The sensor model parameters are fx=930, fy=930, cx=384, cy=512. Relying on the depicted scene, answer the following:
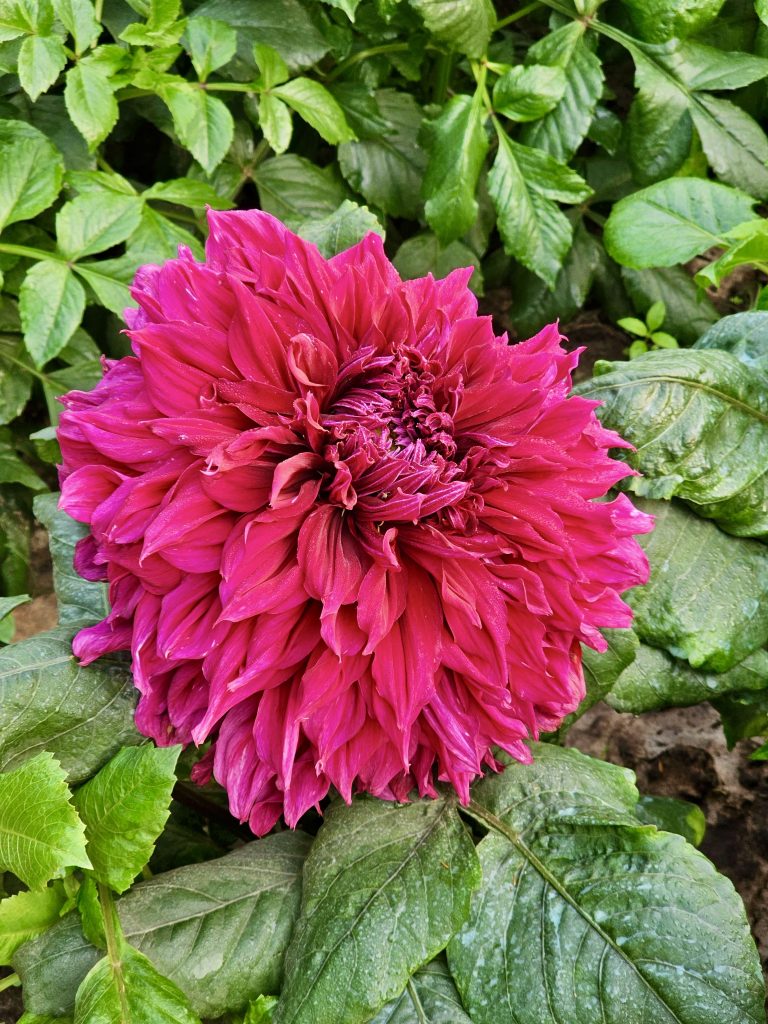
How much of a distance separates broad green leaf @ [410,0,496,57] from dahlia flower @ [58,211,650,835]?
59cm

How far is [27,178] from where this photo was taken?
1080mm

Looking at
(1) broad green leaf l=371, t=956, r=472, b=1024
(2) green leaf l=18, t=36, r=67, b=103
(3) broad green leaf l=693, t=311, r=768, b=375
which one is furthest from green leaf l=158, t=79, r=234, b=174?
(1) broad green leaf l=371, t=956, r=472, b=1024

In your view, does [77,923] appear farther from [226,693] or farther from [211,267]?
[211,267]

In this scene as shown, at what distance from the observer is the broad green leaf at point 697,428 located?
3.12 ft

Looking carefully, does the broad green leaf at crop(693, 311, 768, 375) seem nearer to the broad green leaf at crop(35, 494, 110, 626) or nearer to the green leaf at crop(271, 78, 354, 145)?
the green leaf at crop(271, 78, 354, 145)

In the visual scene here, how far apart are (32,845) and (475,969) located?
40 cm

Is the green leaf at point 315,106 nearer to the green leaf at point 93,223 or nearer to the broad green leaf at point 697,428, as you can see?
the green leaf at point 93,223

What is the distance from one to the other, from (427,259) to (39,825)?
1.10m

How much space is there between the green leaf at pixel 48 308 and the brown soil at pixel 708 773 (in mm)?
916

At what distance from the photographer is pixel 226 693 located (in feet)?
2.10

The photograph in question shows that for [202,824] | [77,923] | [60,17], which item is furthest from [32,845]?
[60,17]

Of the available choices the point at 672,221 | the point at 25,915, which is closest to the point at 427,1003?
the point at 25,915

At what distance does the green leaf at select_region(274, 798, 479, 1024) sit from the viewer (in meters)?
0.76

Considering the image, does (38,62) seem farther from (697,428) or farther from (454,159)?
(697,428)
